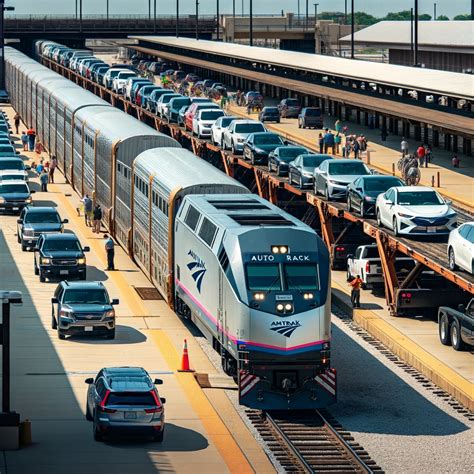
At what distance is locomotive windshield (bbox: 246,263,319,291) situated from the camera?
30.0 metres

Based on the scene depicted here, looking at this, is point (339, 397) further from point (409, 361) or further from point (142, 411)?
point (142, 411)

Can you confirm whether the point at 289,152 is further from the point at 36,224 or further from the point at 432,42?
the point at 432,42

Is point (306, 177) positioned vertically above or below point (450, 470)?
above

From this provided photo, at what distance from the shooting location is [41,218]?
54719 mm

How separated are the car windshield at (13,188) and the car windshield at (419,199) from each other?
25672 millimetres

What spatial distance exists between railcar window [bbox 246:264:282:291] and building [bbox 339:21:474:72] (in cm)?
6841

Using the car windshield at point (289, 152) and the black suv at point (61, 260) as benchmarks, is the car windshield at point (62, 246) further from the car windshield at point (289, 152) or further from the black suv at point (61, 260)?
the car windshield at point (289, 152)

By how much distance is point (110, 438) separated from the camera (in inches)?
1109

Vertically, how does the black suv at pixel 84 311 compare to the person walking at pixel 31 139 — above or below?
below

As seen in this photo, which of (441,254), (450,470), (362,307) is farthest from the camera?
(362,307)

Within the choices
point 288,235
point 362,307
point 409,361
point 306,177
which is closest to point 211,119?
point 306,177

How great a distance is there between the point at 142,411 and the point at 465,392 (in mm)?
8072

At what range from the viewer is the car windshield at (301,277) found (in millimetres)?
30031

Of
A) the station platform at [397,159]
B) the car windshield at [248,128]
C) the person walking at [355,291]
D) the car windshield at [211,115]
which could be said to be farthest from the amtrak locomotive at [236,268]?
the car windshield at [211,115]
